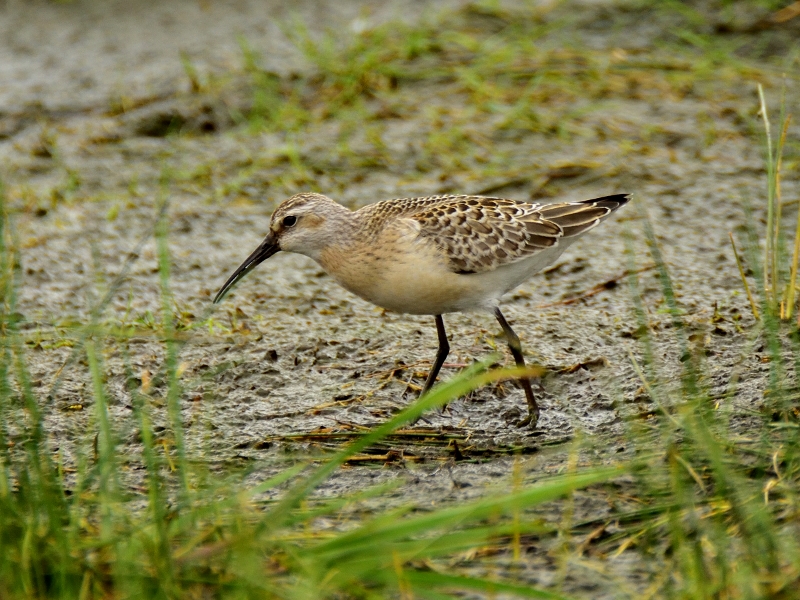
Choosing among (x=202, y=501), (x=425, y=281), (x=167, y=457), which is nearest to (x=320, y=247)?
(x=425, y=281)

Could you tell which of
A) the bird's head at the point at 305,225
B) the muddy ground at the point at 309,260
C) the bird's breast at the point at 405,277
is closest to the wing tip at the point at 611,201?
the muddy ground at the point at 309,260

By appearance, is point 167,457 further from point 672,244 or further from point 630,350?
point 672,244

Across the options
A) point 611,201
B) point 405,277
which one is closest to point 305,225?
point 405,277

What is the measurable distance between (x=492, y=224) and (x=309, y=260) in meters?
1.84

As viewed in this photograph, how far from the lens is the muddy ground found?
469cm

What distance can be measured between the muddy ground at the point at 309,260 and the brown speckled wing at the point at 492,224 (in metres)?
0.58

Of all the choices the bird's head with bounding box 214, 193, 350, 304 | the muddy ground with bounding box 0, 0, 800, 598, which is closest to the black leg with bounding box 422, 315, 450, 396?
the muddy ground with bounding box 0, 0, 800, 598

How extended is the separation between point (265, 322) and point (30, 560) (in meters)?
2.74

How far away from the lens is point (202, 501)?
3781 millimetres

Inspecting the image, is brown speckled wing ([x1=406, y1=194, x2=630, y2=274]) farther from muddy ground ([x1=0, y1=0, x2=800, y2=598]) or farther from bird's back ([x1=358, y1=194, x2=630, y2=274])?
muddy ground ([x1=0, y1=0, x2=800, y2=598])

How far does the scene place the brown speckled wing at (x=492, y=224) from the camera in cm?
496

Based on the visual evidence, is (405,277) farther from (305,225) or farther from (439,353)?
(305,225)

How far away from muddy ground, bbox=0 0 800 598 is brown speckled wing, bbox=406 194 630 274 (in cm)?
58

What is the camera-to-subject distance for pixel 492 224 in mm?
5133
